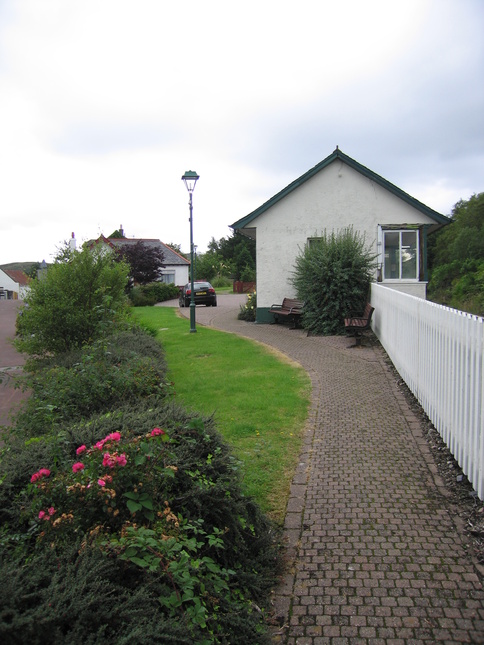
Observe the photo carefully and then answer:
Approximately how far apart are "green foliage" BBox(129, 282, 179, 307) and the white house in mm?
18951

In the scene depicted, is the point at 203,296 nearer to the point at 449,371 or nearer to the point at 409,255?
the point at 409,255

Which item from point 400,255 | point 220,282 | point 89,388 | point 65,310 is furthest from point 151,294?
point 89,388

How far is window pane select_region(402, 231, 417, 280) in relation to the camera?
1895 centimetres

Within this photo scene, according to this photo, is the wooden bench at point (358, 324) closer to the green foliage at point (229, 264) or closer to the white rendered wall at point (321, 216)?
the white rendered wall at point (321, 216)

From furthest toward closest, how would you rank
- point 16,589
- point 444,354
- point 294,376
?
point 294,376
point 444,354
point 16,589

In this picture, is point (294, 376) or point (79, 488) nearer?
point (79, 488)

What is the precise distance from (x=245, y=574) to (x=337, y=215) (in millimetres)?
16967

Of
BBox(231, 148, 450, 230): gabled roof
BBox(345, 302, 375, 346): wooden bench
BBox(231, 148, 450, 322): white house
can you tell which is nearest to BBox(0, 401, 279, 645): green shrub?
BBox(345, 302, 375, 346): wooden bench

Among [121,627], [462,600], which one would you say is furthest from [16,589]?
[462,600]

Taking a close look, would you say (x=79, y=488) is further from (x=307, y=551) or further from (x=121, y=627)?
(x=307, y=551)

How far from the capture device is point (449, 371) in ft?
18.7

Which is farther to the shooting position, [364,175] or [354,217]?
[354,217]

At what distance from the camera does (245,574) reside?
11.1 feet

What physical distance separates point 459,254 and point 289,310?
4836cm
